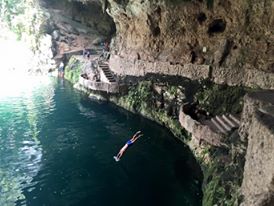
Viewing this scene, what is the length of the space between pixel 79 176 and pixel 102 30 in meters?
28.6

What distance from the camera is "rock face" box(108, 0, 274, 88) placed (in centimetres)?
2036

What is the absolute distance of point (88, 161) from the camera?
19844mm

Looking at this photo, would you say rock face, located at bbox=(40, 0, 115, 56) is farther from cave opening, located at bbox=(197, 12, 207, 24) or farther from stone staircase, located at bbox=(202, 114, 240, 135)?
stone staircase, located at bbox=(202, 114, 240, 135)

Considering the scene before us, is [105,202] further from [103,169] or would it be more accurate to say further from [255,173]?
[255,173]

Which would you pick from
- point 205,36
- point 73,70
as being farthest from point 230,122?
point 73,70

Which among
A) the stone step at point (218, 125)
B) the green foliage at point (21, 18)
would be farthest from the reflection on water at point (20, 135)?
the green foliage at point (21, 18)

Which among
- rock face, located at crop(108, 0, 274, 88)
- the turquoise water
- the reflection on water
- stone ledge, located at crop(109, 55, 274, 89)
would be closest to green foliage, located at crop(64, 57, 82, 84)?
the reflection on water

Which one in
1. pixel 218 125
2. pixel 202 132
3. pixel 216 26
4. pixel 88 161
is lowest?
pixel 88 161

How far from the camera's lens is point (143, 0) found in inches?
1048

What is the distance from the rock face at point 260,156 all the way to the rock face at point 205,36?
809cm

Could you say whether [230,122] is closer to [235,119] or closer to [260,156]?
[235,119]

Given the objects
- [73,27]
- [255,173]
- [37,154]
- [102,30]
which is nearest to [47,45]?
[73,27]

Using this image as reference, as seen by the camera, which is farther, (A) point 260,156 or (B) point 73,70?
(B) point 73,70

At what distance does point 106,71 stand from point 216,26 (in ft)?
41.7
